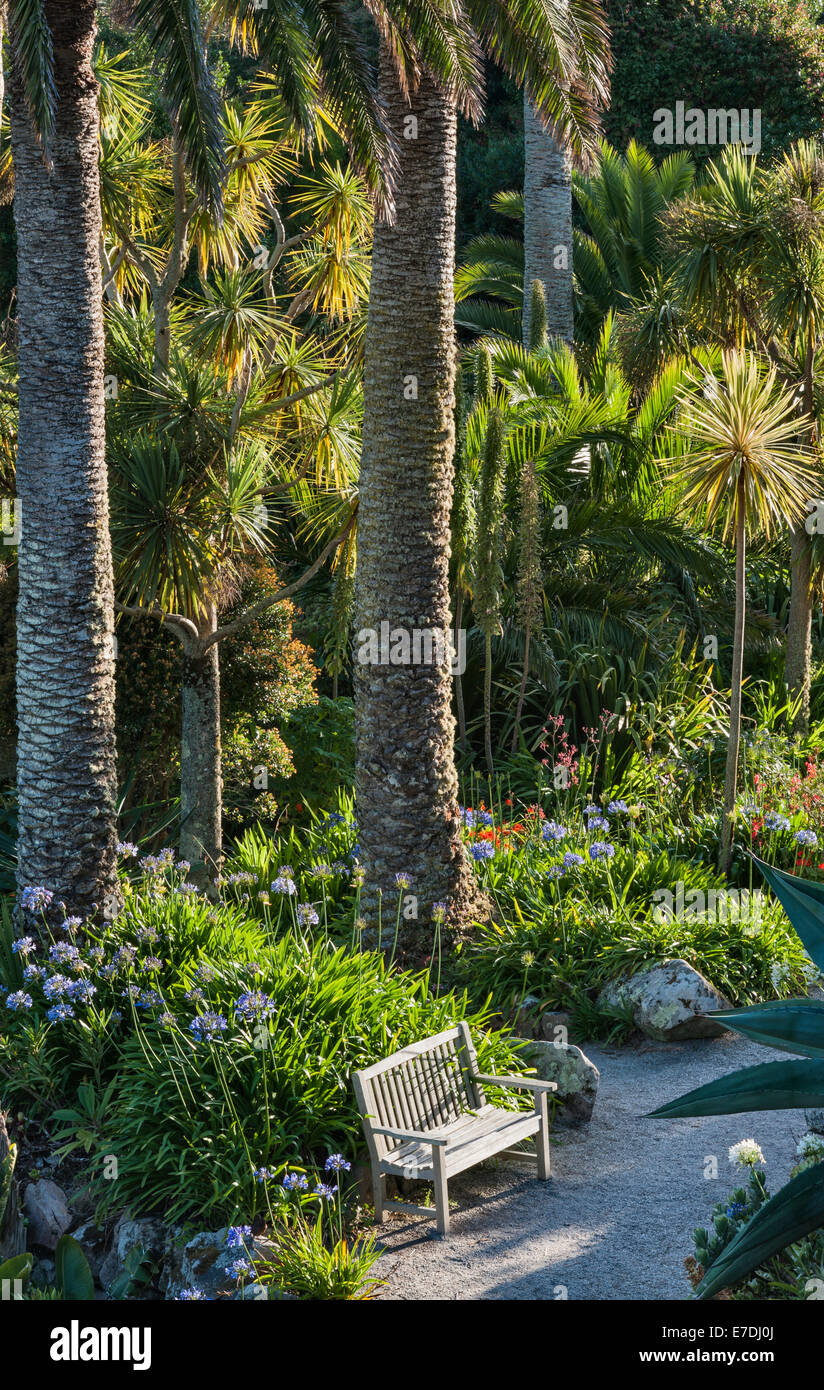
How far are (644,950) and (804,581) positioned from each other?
15.4 feet

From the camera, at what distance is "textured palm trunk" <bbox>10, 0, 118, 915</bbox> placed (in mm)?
6828

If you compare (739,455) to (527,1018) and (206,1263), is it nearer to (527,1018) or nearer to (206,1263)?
(527,1018)

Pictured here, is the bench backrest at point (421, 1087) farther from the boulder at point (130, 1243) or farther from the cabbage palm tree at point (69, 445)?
the cabbage palm tree at point (69, 445)

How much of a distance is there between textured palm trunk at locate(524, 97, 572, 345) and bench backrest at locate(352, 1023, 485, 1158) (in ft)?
32.5

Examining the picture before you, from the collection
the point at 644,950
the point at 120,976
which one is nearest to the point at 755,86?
the point at 644,950

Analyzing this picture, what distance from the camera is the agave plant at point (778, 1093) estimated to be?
3.90m

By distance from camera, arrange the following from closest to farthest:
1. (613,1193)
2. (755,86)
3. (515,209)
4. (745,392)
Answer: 1. (613,1193)
2. (745,392)
3. (515,209)
4. (755,86)

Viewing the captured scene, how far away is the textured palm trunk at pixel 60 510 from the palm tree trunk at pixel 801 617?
20.7 ft

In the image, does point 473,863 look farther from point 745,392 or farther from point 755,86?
point 755,86

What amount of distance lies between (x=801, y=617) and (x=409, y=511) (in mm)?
4912

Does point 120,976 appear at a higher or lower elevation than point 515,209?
lower

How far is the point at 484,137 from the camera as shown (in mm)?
22688

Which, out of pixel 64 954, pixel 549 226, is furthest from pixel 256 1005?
pixel 549 226

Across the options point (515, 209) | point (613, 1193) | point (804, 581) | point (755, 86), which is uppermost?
point (755, 86)
